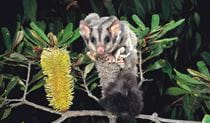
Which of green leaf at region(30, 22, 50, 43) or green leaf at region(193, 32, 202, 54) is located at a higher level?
green leaf at region(193, 32, 202, 54)

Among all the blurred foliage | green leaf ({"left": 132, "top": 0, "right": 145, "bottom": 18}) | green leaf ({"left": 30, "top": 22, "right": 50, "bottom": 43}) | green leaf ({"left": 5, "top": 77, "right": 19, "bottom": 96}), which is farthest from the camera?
green leaf ({"left": 132, "top": 0, "right": 145, "bottom": 18})

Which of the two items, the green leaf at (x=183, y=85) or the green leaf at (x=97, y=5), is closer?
the green leaf at (x=183, y=85)

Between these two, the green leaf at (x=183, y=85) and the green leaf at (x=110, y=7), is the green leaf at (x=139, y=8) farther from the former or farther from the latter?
the green leaf at (x=183, y=85)

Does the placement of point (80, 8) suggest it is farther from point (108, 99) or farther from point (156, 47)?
point (108, 99)

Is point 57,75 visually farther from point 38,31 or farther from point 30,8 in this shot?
point 30,8

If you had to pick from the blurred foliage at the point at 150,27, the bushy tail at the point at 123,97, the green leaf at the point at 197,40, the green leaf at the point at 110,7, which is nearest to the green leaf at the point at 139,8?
the blurred foliage at the point at 150,27

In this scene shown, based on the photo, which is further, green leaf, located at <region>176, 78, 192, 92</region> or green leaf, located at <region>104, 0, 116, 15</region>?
green leaf, located at <region>104, 0, 116, 15</region>

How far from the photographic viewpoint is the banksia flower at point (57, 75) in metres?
→ 1.13

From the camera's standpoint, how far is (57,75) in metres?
1.13

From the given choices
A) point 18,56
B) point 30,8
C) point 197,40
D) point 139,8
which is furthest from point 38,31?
point 197,40

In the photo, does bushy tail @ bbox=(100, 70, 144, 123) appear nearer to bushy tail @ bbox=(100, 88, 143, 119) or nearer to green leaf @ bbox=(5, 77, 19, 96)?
bushy tail @ bbox=(100, 88, 143, 119)

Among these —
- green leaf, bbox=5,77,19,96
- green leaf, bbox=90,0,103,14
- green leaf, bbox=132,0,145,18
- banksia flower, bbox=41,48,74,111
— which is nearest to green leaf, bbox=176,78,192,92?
banksia flower, bbox=41,48,74,111

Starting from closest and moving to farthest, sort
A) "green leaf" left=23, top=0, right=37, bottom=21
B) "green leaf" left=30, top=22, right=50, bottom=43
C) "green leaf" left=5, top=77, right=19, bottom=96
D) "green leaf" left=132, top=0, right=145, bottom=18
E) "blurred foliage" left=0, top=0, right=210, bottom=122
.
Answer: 1. "green leaf" left=30, top=22, right=50, bottom=43
2. "green leaf" left=5, top=77, right=19, bottom=96
3. "blurred foliage" left=0, top=0, right=210, bottom=122
4. "green leaf" left=23, top=0, right=37, bottom=21
5. "green leaf" left=132, top=0, right=145, bottom=18

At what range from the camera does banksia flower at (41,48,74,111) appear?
44.3 inches
